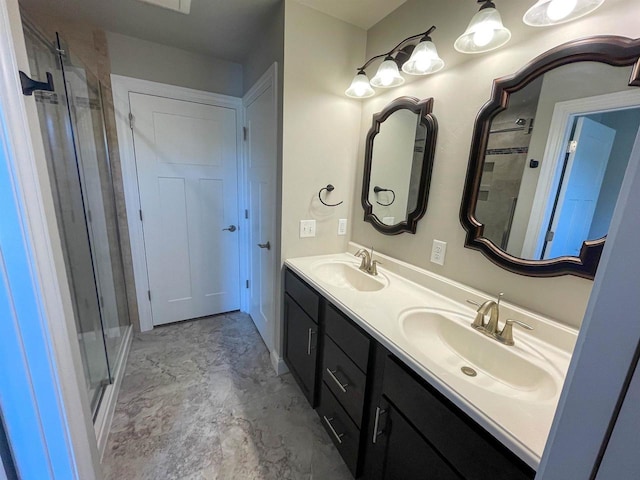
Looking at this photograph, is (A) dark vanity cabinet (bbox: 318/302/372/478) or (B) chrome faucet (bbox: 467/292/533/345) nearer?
(B) chrome faucet (bbox: 467/292/533/345)

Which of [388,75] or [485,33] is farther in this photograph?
[388,75]

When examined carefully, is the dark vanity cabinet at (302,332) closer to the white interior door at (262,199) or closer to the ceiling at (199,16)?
the white interior door at (262,199)

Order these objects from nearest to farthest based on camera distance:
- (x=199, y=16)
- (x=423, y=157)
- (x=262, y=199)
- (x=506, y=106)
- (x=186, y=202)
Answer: (x=506, y=106), (x=423, y=157), (x=199, y=16), (x=262, y=199), (x=186, y=202)

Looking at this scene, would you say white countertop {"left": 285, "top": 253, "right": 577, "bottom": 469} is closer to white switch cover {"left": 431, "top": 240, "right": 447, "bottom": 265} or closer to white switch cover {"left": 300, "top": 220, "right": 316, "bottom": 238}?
white switch cover {"left": 431, "top": 240, "right": 447, "bottom": 265}

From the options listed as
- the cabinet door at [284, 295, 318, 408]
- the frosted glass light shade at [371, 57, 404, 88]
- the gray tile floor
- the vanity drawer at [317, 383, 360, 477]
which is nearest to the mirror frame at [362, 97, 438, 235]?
the frosted glass light shade at [371, 57, 404, 88]

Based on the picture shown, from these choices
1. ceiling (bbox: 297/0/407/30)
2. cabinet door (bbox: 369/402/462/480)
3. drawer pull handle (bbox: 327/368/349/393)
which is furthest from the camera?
ceiling (bbox: 297/0/407/30)

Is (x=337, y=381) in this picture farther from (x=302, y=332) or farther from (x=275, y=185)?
(x=275, y=185)

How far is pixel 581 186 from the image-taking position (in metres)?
0.90

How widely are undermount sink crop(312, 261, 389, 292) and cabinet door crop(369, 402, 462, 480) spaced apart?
695mm

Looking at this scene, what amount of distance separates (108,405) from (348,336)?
1530 mm

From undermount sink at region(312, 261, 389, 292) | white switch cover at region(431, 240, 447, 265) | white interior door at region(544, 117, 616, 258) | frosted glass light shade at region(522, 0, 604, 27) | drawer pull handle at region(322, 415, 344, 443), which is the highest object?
frosted glass light shade at region(522, 0, 604, 27)

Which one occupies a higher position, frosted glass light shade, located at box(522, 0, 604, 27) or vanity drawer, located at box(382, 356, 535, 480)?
frosted glass light shade, located at box(522, 0, 604, 27)

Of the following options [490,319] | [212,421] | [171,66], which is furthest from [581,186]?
[171,66]

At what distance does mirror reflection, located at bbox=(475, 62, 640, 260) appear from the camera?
824mm
